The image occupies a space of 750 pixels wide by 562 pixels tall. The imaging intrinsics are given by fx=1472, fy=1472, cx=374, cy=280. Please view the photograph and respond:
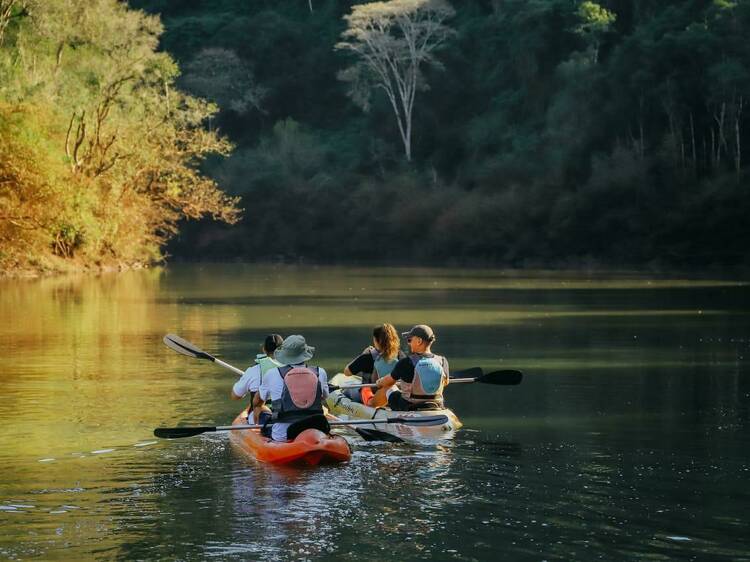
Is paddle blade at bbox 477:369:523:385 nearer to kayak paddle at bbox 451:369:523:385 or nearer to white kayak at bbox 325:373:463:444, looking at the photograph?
kayak paddle at bbox 451:369:523:385

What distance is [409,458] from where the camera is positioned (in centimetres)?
1386

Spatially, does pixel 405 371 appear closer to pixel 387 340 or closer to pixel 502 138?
pixel 387 340

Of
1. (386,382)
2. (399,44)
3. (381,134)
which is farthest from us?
(381,134)

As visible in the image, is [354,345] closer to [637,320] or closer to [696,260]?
[637,320]

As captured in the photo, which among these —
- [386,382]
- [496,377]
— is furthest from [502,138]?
[386,382]

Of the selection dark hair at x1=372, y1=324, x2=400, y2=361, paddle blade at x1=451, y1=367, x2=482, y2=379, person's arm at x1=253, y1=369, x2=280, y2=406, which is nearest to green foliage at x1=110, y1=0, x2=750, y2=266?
paddle blade at x1=451, y1=367, x2=482, y2=379

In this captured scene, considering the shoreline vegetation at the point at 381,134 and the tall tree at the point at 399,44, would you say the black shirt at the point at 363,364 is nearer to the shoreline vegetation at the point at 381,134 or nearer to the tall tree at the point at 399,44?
the shoreline vegetation at the point at 381,134

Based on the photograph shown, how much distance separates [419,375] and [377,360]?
1.39m

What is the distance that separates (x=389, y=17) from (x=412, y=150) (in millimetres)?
8607

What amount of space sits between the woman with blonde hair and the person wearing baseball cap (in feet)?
2.45

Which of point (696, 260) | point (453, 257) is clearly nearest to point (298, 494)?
point (696, 260)

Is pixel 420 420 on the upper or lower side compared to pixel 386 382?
lower

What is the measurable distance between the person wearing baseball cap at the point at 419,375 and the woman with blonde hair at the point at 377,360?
75 centimetres

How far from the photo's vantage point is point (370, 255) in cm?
8656
